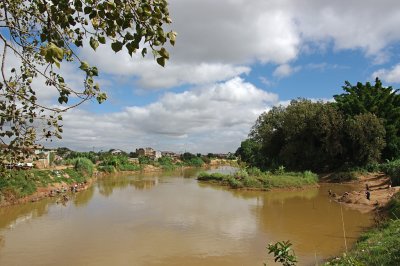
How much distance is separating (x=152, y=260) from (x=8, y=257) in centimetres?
395

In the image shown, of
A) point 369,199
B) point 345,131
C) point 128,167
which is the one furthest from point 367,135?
point 128,167

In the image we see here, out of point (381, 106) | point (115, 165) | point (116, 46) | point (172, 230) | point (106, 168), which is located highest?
point (381, 106)

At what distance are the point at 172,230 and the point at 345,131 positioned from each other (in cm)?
2259

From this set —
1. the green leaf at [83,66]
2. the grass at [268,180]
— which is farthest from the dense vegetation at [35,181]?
the grass at [268,180]

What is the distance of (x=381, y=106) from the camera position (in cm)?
3341

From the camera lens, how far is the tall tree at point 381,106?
31594mm

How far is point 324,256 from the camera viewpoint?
9.67 metres

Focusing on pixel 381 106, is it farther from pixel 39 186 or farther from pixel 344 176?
pixel 39 186

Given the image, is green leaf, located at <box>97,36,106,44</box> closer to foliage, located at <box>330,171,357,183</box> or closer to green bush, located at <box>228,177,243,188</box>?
green bush, located at <box>228,177,243,188</box>

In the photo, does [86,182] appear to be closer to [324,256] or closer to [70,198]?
[70,198]

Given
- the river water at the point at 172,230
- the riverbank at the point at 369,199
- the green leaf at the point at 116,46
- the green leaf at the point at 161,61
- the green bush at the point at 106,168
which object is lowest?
the river water at the point at 172,230

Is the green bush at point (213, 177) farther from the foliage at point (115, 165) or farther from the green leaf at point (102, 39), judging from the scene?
the green leaf at point (102, 39)

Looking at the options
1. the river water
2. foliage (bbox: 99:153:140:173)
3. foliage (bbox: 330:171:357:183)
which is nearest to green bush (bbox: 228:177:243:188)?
the river water

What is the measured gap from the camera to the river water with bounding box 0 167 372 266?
9.78 m
